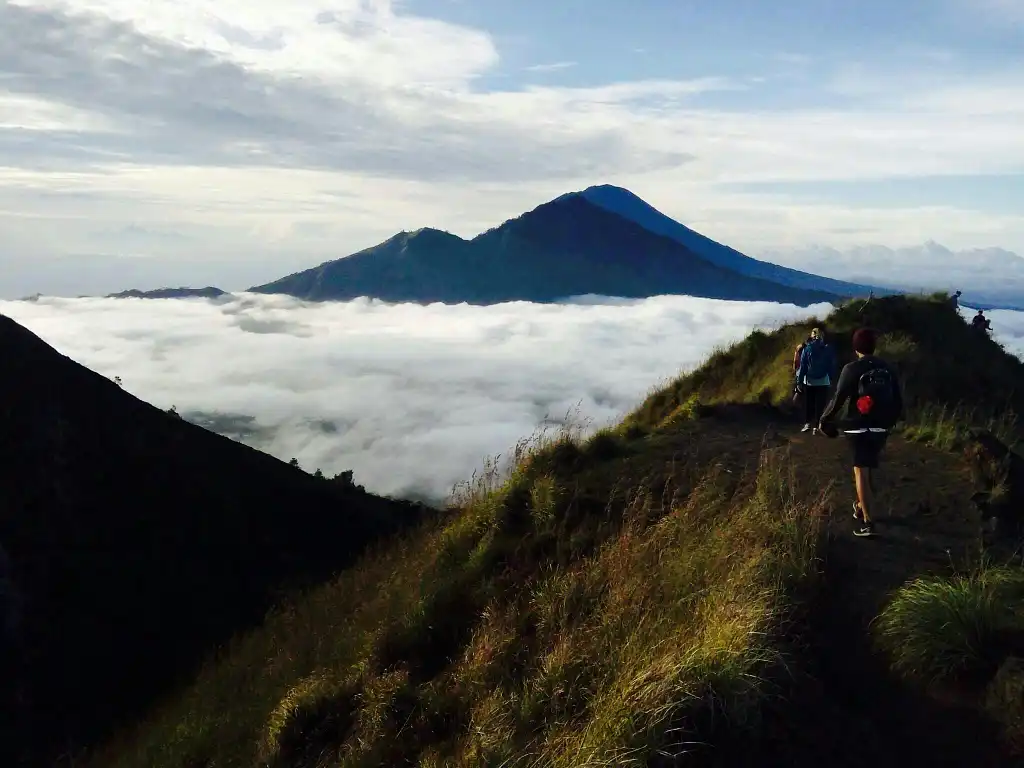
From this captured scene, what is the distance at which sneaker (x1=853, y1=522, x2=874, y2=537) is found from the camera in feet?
21.9

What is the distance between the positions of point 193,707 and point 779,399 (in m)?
11.9

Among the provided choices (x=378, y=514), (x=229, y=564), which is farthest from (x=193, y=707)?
(x=378, y=514)

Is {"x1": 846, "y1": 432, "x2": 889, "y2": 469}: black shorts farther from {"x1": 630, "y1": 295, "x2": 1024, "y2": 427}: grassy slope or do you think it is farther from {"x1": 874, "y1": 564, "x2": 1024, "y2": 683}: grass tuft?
{"x1": 630, "y1": 295, "x2": 1024, "y2": 427}: grassy slope

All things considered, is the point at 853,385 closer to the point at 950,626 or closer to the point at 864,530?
the point at 864,530

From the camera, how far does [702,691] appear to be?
162 inches

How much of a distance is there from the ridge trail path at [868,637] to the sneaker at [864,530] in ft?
0.20

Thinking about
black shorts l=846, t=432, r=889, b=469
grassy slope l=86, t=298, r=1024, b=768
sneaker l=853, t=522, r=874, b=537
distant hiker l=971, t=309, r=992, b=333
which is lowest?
grassy slope l=86, t=298, r=1024, b=768

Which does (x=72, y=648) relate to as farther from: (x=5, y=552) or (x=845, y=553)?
(x=845, y=553)

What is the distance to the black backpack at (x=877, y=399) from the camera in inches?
274

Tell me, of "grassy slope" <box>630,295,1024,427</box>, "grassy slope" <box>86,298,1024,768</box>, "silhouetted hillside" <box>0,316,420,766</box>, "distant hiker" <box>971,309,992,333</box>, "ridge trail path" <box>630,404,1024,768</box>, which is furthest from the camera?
"silhouetted hillside" <box>0,316,420,766</box>

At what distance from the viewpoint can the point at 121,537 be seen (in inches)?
1321

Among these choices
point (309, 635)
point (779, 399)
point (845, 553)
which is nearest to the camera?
point (845, 553)

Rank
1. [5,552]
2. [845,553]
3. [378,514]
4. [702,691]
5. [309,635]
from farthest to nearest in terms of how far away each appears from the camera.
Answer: [378,514] → [5,552] → [309,635] → [845,553] → [702,691]

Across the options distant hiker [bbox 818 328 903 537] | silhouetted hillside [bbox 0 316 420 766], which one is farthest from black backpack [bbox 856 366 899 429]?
silhouetted hillside [bbox 0 316 420 766]
